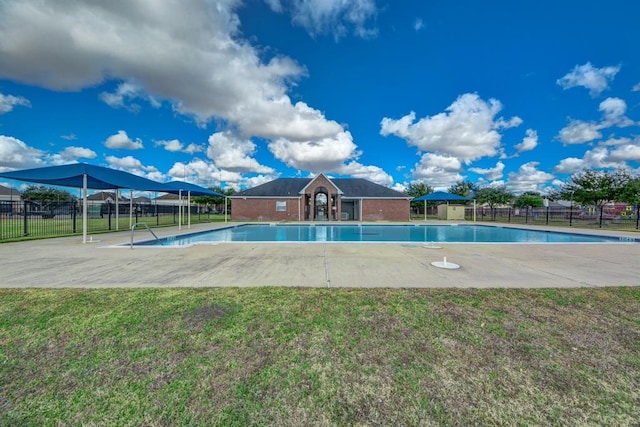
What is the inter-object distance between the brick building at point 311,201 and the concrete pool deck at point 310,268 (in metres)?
21.2

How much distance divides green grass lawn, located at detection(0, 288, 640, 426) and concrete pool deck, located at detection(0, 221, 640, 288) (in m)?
1.09

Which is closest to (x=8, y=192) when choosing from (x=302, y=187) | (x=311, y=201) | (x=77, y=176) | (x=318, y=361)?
Result: (x=302, y=187)

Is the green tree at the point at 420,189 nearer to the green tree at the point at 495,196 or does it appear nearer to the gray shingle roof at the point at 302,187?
the green tree at the point at 495,196

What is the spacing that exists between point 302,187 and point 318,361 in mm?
30282

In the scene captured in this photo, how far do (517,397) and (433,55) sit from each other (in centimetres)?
1910

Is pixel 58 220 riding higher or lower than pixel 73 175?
lower

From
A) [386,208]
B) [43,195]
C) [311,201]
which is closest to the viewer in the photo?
[311,201]

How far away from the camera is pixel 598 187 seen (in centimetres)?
3148

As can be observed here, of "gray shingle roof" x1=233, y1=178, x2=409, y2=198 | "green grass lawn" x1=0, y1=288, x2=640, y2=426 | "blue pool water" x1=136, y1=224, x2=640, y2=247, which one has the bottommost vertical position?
"blue pool water" x1=136, y1=224, x2=640, y2=247

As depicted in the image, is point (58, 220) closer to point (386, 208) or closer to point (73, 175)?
point (73, 175)

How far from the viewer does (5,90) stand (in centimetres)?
1600

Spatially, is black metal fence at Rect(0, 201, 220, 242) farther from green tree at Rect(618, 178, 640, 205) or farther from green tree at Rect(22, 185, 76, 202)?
green tree at Rect(618, 178, 640, 205)

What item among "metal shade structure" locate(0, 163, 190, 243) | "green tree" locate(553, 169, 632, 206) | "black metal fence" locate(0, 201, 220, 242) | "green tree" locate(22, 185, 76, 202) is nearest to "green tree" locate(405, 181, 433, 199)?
Answer: "green tree" locate(553, 169, 632, 206)

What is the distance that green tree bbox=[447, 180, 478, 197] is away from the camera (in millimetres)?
53031
